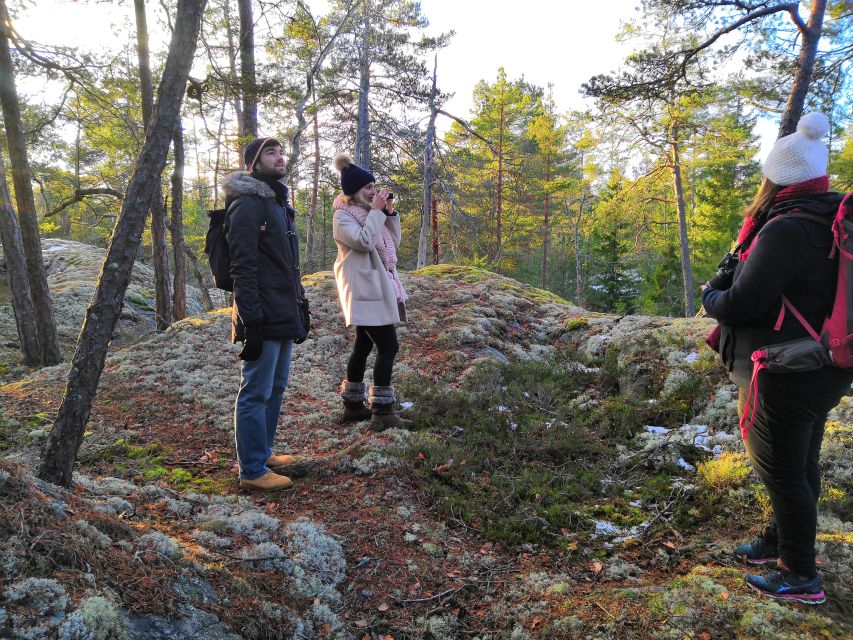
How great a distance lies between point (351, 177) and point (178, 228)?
21.8 ft

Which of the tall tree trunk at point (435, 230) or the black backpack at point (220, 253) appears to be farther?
the tall tree trunk at point (435, 230)

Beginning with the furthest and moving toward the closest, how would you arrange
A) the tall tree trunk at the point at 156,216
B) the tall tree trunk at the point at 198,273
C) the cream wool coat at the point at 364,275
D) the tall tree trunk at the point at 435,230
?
the tall tree trunk at the point at 435,230 → the tall tree trunk at the point at 198,273 → the tall tree trunk at the point at 156,216 → the cream wool coat at the point at 364,275

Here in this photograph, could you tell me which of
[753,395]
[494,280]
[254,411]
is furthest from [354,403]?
[494,280]

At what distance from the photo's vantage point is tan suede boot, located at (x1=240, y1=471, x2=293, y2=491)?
3551 millimetres

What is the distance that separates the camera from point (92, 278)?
14.9m

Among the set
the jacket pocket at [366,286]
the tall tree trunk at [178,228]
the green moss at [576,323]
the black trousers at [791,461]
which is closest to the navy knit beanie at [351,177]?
the jacket pocket at [366,286]

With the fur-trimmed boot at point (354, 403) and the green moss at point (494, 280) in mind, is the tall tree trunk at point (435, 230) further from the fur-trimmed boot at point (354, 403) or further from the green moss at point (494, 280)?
the fur-trimmed boot at point (354, 403)

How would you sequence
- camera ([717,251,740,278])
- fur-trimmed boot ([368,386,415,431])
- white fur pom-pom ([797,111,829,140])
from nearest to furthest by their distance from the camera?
1. white fur pom-pom ([797,111,829,140])
2. camera ([717,251,740,278])
3. fur-trimmed boot ([368,386,415,431])

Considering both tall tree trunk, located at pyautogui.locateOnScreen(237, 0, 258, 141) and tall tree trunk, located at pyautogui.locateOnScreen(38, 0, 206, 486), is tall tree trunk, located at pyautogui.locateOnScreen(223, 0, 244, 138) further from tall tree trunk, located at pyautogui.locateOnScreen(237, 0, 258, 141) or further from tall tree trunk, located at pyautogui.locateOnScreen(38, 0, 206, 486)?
tall tree trunk, located at pyautogui.locateOnScreen(38, 0, 206, 486)

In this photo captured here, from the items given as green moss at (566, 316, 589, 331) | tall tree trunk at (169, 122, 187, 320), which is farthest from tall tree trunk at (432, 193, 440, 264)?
green moss at (566, 316, 589, 331)

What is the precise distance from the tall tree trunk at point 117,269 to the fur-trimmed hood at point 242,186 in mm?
453

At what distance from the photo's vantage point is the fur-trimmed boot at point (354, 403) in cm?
489


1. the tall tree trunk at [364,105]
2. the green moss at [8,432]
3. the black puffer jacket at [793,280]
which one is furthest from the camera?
the tall tree trunk at [364,105]

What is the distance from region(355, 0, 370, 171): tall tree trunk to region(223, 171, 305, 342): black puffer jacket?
40.2 feet
